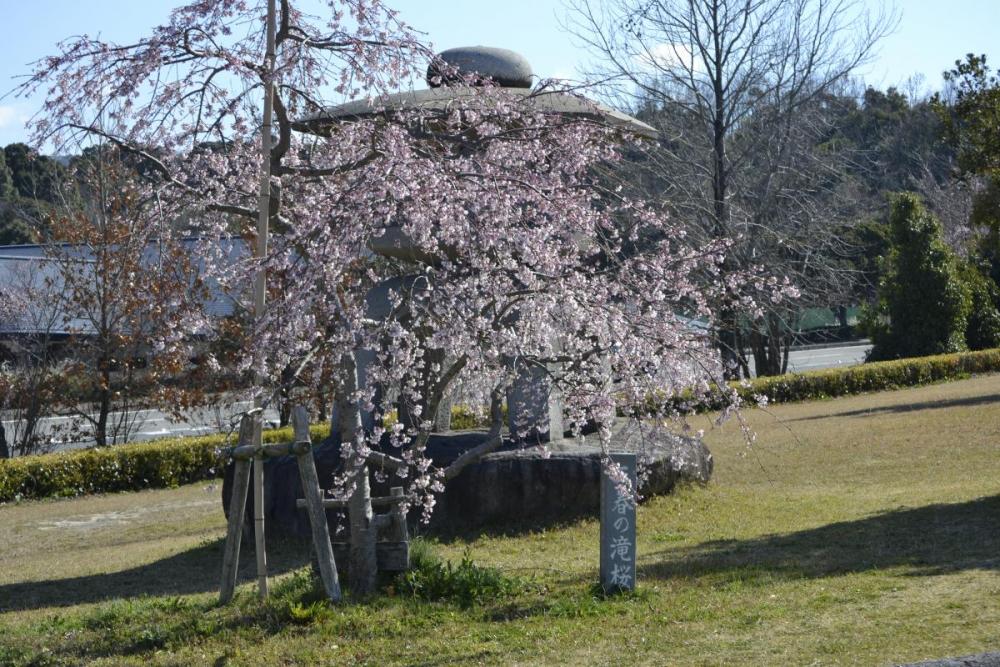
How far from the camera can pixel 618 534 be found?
283 inches

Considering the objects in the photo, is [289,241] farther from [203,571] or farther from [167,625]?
[203,571]

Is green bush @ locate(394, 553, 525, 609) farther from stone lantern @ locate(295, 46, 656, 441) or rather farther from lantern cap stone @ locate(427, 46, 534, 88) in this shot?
lantern cap stone @ locate(427, 46, 534, 88)

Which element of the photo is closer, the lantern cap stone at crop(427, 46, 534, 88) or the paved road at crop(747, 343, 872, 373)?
the lantern cap stone at crop(427, 46, 534, 88)

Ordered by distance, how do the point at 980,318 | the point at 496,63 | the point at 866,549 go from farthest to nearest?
the point at 980,318 < the point at 496,63 < the point at 866,549

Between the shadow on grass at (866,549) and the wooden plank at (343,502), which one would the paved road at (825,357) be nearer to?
the shadow on grass at (866,549)

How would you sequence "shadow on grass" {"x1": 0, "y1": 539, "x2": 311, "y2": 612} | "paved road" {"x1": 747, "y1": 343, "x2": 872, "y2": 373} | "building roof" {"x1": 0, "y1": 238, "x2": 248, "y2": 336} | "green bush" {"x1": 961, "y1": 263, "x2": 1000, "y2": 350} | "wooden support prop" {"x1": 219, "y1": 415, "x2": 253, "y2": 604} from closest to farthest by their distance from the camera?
"wooden support prop" {"x1": 219, "y1": 415, "x2": 253, "y2": 604} < "shadow on grass" {"x1": 0, "y1": 539, "x2": 311, "y2": 612} < "building roof" {"x1": 0, "y1": 238, "x2": 248, "y2": 336} < "green bush" {"x1": 961, "y1": 263, "x2": 1000, "y2": 350} < "paved road" {"x1": 747, "y1": 343, "x2": 872, "y2": 373}

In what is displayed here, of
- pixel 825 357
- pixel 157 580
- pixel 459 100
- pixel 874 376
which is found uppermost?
pixel 459 100

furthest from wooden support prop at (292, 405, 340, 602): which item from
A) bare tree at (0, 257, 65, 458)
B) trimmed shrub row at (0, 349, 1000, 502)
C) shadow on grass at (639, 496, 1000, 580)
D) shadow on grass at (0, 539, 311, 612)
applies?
bare tree at (0, 257, 65, 458)

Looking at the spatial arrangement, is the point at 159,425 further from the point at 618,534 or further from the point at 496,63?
the point at 618,534

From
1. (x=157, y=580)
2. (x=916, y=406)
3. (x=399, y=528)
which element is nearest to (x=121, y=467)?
(x=157, y=580)

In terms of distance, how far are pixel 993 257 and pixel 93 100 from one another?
1139 inches

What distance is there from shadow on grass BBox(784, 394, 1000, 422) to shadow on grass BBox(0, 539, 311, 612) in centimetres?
1117

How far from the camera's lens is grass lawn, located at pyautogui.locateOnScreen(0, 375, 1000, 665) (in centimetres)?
615

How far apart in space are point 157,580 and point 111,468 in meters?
7.77
